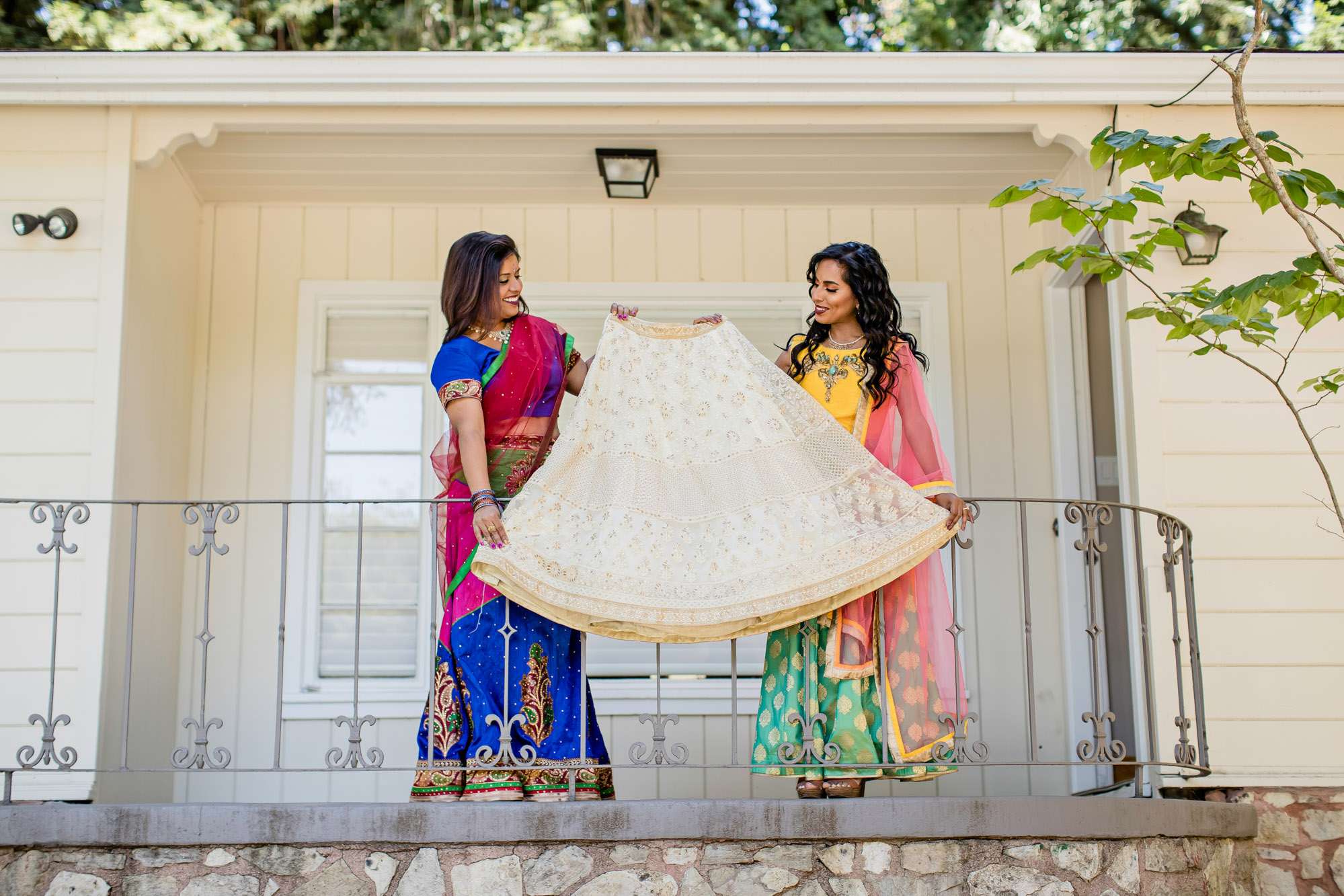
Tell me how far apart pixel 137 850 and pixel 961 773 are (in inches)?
125

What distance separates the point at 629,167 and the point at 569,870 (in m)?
2.82

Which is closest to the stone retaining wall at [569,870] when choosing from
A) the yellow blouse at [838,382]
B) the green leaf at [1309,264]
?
the yellow blouse at [838,382]

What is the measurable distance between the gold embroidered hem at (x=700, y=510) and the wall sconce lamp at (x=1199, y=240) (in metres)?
1.66

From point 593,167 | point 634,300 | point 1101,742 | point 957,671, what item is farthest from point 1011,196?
point 634,300

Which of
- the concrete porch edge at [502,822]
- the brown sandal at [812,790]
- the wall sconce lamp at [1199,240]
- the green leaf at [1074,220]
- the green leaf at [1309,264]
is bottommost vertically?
the concrete porch edge at [502,822]

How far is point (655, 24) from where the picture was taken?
1179cm

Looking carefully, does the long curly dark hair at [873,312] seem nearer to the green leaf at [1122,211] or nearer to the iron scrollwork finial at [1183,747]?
the green leaf at [1122,211]

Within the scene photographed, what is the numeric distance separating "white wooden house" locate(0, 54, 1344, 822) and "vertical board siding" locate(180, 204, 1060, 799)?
14mm

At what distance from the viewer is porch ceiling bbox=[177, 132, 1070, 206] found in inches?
194

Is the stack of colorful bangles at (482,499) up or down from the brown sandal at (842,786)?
up

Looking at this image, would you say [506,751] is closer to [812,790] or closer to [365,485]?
[812,790]

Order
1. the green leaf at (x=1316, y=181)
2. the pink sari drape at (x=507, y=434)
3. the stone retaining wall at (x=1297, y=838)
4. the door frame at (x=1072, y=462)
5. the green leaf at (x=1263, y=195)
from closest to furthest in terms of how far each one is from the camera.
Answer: the green leaf at (x=1316, y=181)
the green leaf at (x=1263, y=195)
the pink sari drape at (x=507, y=434)
the stone retaining wall at (x=1297, y=838)
the door frame at (x=1072, y=462)

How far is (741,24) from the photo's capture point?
481 inches

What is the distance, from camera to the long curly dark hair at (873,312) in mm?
3627
